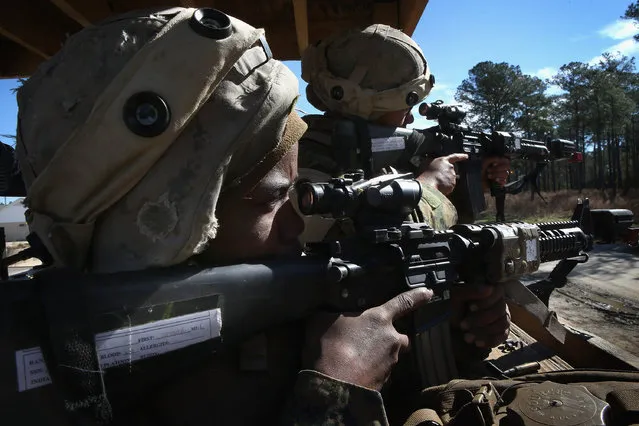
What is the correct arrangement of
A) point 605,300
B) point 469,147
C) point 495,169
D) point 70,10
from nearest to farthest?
point 70,10 → point 469,147 → point 495,169 → point 605,300

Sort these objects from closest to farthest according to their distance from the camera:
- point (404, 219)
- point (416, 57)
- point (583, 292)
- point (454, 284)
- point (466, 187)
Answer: point (404, 219)
point (454, 284)
point (416, 57)
point (466, 187)
point (583, 292)

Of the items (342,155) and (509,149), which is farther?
(509,149)

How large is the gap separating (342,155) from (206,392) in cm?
214

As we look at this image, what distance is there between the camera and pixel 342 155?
10.2 ft

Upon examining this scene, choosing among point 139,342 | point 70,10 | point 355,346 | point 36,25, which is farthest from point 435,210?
point 36,25

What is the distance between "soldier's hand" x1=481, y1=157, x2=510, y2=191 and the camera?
436cm

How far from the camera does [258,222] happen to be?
136 centimetres

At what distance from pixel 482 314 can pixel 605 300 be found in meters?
4.47

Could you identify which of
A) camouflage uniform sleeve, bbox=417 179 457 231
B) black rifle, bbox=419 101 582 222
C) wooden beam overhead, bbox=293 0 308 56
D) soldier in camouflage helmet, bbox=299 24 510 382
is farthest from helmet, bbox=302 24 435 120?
camouflage uniform sleeve, bbox=417 179 457 231

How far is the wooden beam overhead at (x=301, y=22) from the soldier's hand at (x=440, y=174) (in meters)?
1.32

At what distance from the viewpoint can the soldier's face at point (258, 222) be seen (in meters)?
1.32

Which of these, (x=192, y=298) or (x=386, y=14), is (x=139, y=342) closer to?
(x=192, y=298)

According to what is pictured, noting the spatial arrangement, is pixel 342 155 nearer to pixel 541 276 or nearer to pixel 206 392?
Result: pixel 206 392

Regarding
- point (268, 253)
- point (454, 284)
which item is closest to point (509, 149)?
point (454, 284)
